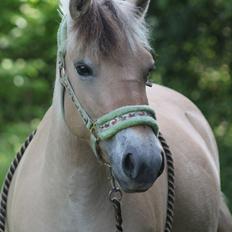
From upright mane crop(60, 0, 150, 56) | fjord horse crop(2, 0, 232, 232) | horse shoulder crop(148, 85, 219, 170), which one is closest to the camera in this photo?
fjord horse crop(2, 0, 232, 232)

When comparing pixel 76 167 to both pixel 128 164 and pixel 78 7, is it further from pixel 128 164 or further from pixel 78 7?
pixel 78 7

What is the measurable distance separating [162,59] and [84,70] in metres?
6.14

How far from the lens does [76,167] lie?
3.76 metres

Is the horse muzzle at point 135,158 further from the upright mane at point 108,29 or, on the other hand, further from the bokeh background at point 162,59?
the bokeh background at point 162,59

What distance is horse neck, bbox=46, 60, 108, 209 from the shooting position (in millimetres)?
3742

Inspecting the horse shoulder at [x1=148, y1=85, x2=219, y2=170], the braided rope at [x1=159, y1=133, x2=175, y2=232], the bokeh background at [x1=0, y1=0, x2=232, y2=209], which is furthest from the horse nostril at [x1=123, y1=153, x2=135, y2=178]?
the bokeh background at [x1=0, y1=0, x2=232, y2=209]

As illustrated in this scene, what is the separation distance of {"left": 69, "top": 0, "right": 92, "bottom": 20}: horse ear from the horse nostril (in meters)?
0.67

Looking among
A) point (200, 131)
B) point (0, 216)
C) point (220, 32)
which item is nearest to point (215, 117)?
point (220, 32)

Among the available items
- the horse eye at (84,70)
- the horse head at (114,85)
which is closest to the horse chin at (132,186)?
the horse head at (114,85)

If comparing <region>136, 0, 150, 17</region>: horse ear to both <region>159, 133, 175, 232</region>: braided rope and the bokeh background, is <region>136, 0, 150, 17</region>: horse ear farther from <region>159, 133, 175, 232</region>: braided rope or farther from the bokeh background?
the bokeh background

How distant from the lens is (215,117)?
30.5ft

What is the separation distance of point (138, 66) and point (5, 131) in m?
5.29

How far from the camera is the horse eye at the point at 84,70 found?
3.53 metres

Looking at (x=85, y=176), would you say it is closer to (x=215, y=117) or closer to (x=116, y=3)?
(x=116, y=3)
